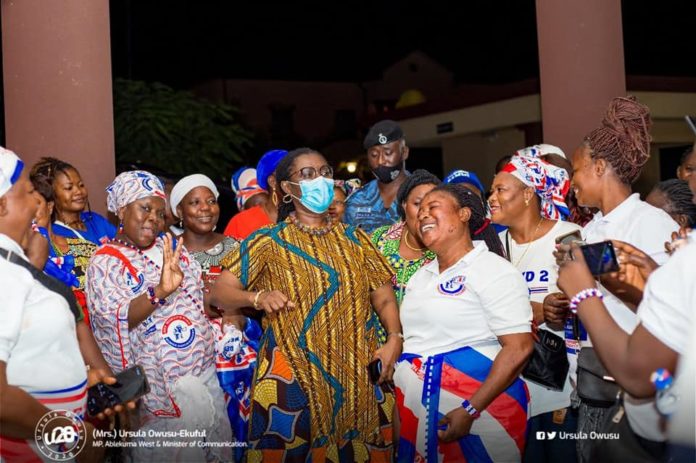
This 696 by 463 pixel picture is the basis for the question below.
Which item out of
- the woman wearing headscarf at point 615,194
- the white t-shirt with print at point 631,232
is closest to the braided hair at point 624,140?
the woman wearing headscarf at point 615,194

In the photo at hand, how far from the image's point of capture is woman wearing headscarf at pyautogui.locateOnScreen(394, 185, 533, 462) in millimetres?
3898

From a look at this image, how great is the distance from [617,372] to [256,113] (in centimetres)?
2869

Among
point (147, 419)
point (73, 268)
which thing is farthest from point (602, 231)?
point (73, 268)

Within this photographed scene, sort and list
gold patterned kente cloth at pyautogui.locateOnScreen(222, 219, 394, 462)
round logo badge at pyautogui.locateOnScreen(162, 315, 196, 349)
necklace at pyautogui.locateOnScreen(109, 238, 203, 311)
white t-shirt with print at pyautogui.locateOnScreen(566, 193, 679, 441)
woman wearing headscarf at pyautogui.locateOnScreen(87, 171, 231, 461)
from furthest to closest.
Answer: necklace at pyautogui.locateOnScreen(109, 238, 203, 311) → round logo badge at pyautogui.locateOnScreen(162, 315, 196, 349) → woman wearing headscarf at pyautogui.locateOnScreen(87, 171, 231, 461) → gold patterned kente cloth at pyautogui.locateOnScreen(222, 219, 394, 462) → white t-shirt with print at pyautogui.locateOnScreen(566, 193, 679, 441)

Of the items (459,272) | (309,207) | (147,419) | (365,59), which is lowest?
(147,419)

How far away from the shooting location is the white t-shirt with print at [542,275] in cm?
452

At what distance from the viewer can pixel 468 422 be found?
12.8 ft

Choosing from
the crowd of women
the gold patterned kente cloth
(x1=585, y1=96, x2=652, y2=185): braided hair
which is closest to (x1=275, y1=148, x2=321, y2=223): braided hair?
the crowd of women

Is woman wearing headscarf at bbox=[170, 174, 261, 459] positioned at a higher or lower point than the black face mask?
lower

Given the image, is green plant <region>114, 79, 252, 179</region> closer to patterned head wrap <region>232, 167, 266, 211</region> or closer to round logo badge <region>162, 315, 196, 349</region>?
patterned head wrap <region>232, 167, 266, 211</region>

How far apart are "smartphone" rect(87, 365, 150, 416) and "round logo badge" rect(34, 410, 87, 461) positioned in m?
0.13

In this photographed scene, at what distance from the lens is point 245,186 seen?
759 centimetres

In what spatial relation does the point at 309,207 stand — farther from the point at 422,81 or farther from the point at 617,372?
the point at 422,81

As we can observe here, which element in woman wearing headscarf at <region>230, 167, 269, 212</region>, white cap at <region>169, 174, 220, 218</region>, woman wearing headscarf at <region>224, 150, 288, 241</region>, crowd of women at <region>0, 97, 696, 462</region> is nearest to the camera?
crowd of women at <region>0, 97, 696, 462</region>
